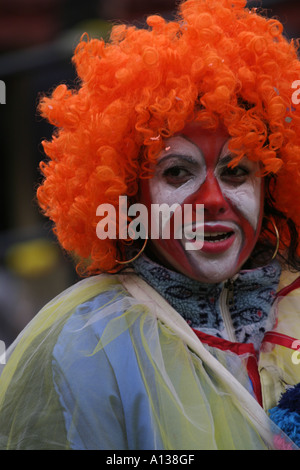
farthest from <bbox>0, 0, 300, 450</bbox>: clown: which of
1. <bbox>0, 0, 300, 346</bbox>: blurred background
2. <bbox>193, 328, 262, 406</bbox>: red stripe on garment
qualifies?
<bbox>0, 0, 300, 346</bbox>: blurred background

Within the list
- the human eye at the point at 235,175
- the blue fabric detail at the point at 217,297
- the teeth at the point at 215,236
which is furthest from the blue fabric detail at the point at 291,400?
the human eye at the point at 235,175

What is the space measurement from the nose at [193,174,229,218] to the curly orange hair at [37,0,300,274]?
0.38ft

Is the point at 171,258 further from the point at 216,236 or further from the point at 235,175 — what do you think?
the point at 235,175

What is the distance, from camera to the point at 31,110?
6195mm

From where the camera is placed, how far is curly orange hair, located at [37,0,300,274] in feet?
6.48

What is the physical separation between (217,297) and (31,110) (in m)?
4.51

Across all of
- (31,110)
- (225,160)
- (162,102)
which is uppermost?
(31,110)

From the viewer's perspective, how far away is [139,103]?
1985 mm

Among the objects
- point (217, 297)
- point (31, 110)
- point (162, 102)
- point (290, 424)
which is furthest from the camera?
point (31, 110)

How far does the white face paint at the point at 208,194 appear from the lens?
1997 millimetres

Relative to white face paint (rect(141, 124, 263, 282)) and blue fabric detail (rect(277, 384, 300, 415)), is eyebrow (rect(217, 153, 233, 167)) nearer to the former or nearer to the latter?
white face paint (rect(141, 124, 263, 282))

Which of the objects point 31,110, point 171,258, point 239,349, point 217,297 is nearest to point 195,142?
point 171,258

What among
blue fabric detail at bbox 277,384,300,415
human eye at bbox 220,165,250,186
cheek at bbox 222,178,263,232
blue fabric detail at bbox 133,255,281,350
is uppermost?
human eye at bbox 220,165,250,186

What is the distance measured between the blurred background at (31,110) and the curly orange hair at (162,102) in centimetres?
283
